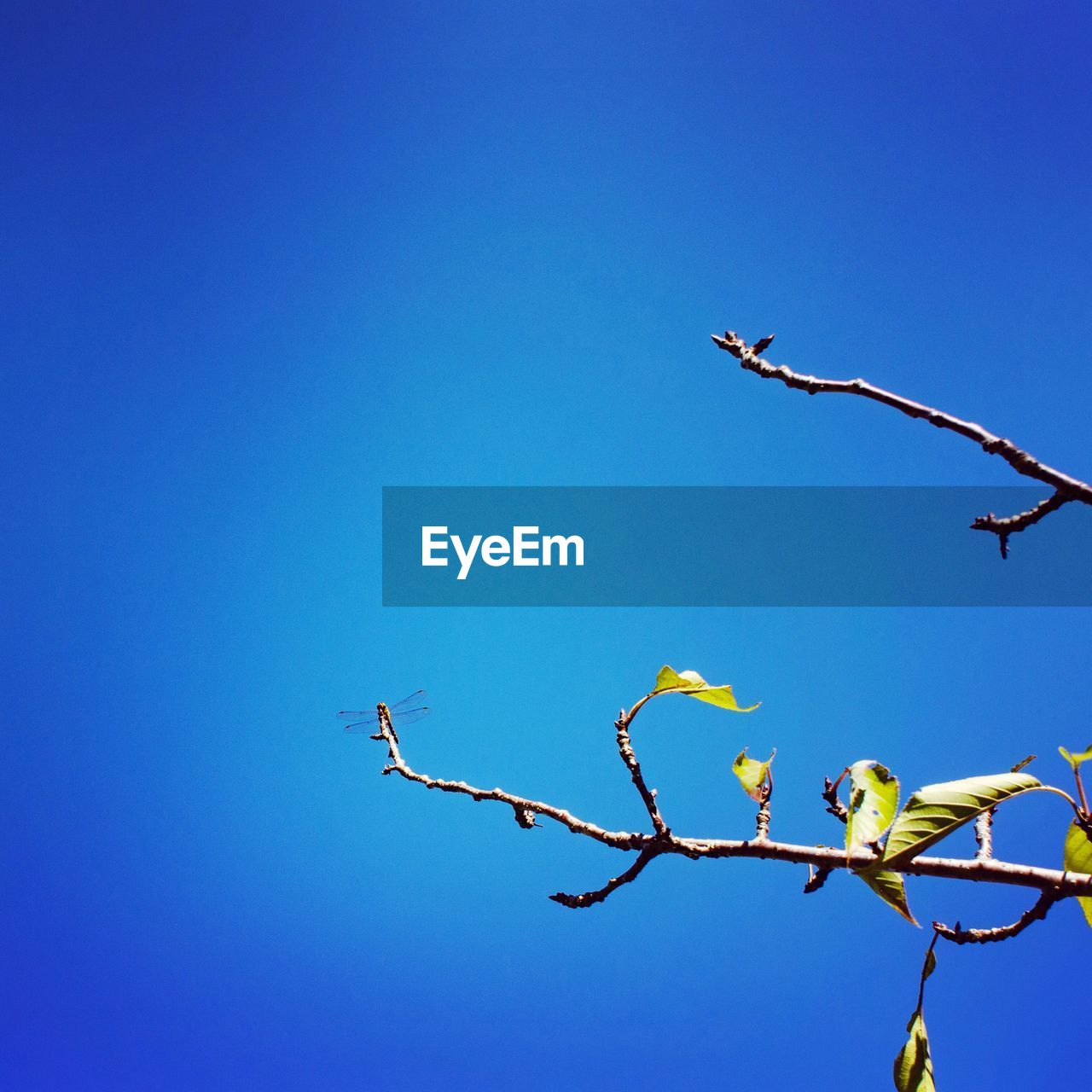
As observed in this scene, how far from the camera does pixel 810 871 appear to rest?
1684 millimetres

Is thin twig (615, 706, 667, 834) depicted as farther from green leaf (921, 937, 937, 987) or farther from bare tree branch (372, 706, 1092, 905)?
green leaf (921, 937, 937, 987)

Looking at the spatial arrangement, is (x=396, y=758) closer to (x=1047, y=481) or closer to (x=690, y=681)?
(x=690, y=681)

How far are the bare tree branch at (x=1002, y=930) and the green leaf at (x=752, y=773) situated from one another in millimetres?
545

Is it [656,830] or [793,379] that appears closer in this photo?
[793,379]

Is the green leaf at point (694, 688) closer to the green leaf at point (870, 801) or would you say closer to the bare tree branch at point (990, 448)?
the green leaf at point (870, 801)

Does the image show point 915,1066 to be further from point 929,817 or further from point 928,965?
point 929,817

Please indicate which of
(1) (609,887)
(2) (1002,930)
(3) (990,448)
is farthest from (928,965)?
(3) (990,448)

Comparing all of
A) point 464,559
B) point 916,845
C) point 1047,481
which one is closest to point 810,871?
point 916,845

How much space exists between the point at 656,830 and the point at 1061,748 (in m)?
0.85

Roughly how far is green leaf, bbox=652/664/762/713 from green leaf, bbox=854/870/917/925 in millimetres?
410

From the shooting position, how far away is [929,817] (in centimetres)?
140

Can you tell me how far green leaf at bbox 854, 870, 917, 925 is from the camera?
4.88 feet

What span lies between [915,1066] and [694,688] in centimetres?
100

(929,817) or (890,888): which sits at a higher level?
(929,817)
